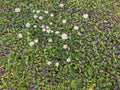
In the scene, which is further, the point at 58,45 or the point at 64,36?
the point at 64,36

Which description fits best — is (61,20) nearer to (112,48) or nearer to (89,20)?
(89,20)

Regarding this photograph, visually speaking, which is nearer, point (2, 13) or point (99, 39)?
point (99, 39)

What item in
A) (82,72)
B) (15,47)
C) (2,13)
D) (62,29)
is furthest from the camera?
(2,13)

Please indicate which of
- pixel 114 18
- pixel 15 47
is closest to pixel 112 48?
pixel 114 18

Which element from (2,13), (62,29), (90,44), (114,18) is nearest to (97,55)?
(90,44)

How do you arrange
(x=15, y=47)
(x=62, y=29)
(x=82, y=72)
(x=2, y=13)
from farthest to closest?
1. (x=2, y=13)
2. (x=62, y=29)
3. (x=15, y=47)
4. (x=82, y=72)

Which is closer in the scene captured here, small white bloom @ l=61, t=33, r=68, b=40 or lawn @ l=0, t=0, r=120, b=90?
lawn @ l=0, t=0, r=120, b=90

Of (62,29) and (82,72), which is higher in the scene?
(62,29)

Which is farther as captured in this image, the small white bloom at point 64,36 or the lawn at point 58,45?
the small white bloom at point 64,36
